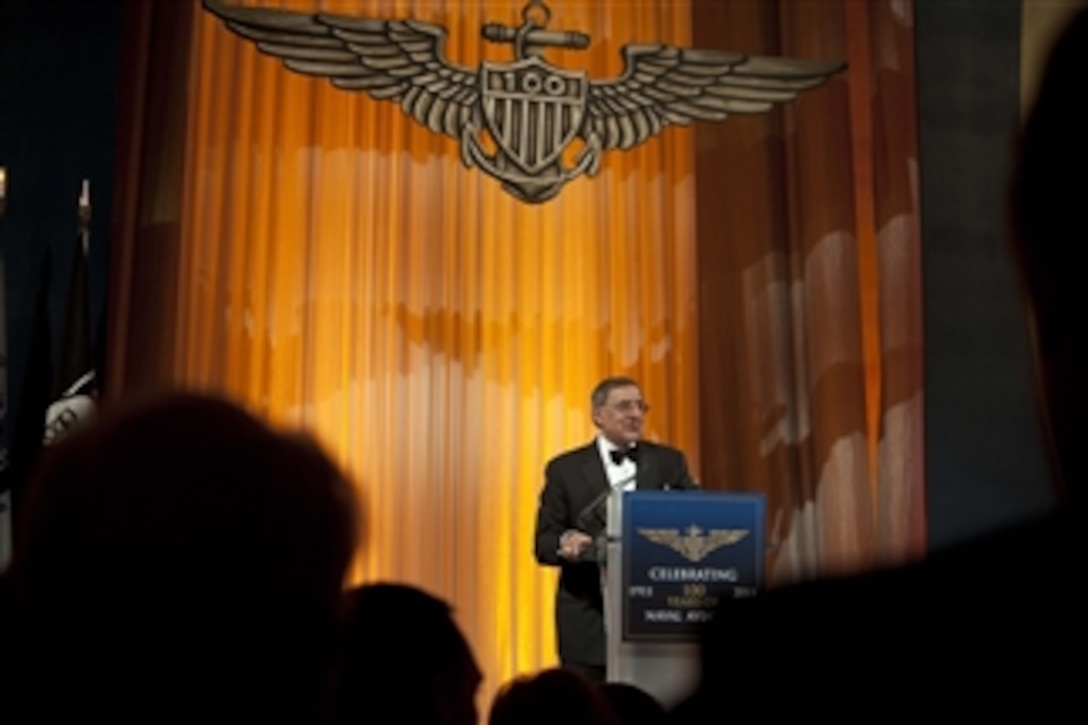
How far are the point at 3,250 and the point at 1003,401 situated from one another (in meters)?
5.52

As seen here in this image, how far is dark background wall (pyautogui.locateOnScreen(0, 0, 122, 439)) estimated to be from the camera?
23.2 feet

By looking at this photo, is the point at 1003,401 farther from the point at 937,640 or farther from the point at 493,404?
the point at 937,640

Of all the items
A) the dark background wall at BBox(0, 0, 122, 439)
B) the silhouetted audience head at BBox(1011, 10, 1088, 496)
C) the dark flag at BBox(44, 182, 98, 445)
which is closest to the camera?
the silhouetted audience head at BBox(1011, 10, 1088, 496)

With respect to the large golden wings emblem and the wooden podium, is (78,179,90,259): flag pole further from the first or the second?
the large golden wings emblem

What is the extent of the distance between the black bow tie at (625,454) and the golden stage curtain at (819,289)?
1.95 m

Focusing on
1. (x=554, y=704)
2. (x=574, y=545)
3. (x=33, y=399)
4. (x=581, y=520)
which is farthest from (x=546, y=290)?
(x=554, y=704)

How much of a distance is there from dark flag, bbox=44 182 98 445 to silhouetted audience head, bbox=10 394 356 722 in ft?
18.9

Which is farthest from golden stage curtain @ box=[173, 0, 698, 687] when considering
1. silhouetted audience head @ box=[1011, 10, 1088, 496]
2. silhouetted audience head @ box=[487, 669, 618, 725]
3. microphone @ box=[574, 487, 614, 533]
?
silhouetted audience head @ box=[1011, 10, 1088, 496]

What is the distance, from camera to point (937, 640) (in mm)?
490

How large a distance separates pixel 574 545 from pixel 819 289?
10.1 feet

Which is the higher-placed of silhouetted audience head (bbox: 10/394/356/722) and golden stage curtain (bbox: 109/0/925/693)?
golden stage curtain (bbox: 109/0/925/693)

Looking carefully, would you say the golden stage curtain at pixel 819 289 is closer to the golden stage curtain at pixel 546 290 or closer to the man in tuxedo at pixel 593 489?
the golden stage curtain at pixel 546 290

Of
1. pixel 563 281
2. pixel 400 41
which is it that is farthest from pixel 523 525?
pixel 400 41

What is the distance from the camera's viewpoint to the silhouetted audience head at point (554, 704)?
7.08 feet
